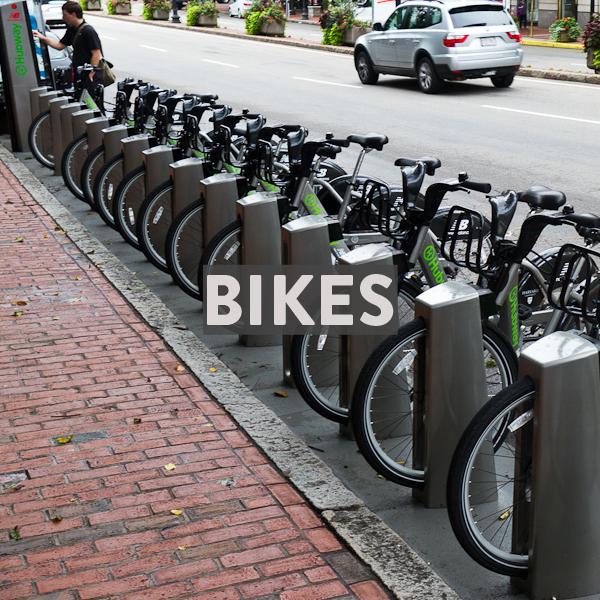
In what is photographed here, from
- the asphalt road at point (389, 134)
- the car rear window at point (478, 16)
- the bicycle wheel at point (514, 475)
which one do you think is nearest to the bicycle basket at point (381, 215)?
the asphalt road at point (389, 134)

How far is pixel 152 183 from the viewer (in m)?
8.01

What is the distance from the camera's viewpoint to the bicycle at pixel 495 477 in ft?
11.1

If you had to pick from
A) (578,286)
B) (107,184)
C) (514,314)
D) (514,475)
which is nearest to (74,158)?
(107,184)

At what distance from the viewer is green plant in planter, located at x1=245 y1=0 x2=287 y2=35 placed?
39.7 m

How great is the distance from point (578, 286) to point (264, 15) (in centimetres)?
3719

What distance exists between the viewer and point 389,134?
1494 cm

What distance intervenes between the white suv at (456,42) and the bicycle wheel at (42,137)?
392 inches

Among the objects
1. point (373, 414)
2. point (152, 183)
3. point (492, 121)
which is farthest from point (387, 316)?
point (492, 121)

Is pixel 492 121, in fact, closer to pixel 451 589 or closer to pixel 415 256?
pixel 415 256

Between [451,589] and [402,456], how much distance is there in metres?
1.06

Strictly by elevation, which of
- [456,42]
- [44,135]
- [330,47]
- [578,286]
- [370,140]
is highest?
[370,140]

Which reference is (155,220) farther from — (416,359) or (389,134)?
(389,134)

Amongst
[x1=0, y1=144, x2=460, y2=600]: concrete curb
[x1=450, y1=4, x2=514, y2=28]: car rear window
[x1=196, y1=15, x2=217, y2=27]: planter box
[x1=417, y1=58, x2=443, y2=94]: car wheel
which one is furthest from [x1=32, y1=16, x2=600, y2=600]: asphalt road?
[x1=196, y1=15, x2=217, y2=27]: planter box

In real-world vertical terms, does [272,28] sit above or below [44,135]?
below
